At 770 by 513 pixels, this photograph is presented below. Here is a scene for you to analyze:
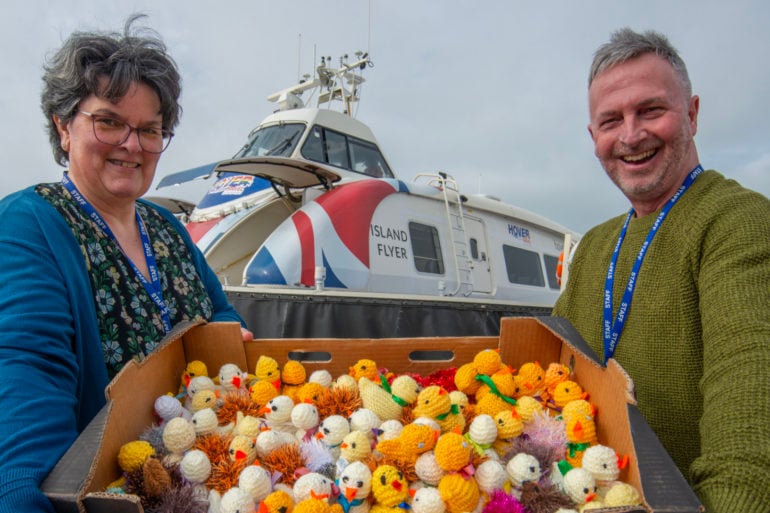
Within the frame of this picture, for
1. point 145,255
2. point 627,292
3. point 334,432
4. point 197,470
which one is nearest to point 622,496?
point 334,432

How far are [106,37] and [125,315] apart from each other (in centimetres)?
91

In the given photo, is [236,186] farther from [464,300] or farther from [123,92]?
[123,92]

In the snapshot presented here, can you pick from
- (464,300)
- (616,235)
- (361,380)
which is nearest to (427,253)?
(464,300)

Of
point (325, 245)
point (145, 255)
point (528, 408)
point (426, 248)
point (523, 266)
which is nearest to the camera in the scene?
point (528, 408)

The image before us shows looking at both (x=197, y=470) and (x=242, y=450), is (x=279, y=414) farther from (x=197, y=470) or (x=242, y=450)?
(x=197, y=470)

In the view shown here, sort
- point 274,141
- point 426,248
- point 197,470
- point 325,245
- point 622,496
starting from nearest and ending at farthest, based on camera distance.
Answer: point 622,496 → point 197,470 → point 325,245 → point 426,248 → point 274,141

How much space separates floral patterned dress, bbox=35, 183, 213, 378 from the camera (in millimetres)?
1543

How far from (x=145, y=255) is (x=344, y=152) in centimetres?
631

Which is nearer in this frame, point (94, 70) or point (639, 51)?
point (94, 70)

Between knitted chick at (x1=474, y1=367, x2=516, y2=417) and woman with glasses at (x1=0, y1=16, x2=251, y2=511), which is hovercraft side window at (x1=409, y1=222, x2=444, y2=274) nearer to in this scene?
woman with glasses at (x1=0, y1=16, x2=251, y2=511)

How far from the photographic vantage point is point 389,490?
4.03 ft

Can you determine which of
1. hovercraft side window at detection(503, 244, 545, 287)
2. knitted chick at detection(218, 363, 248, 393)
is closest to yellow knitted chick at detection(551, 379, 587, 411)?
knitted chick at detection(218, 363, 248, 393)

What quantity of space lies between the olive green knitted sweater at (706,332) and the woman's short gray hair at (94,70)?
5.82ft

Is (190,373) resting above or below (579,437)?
above
